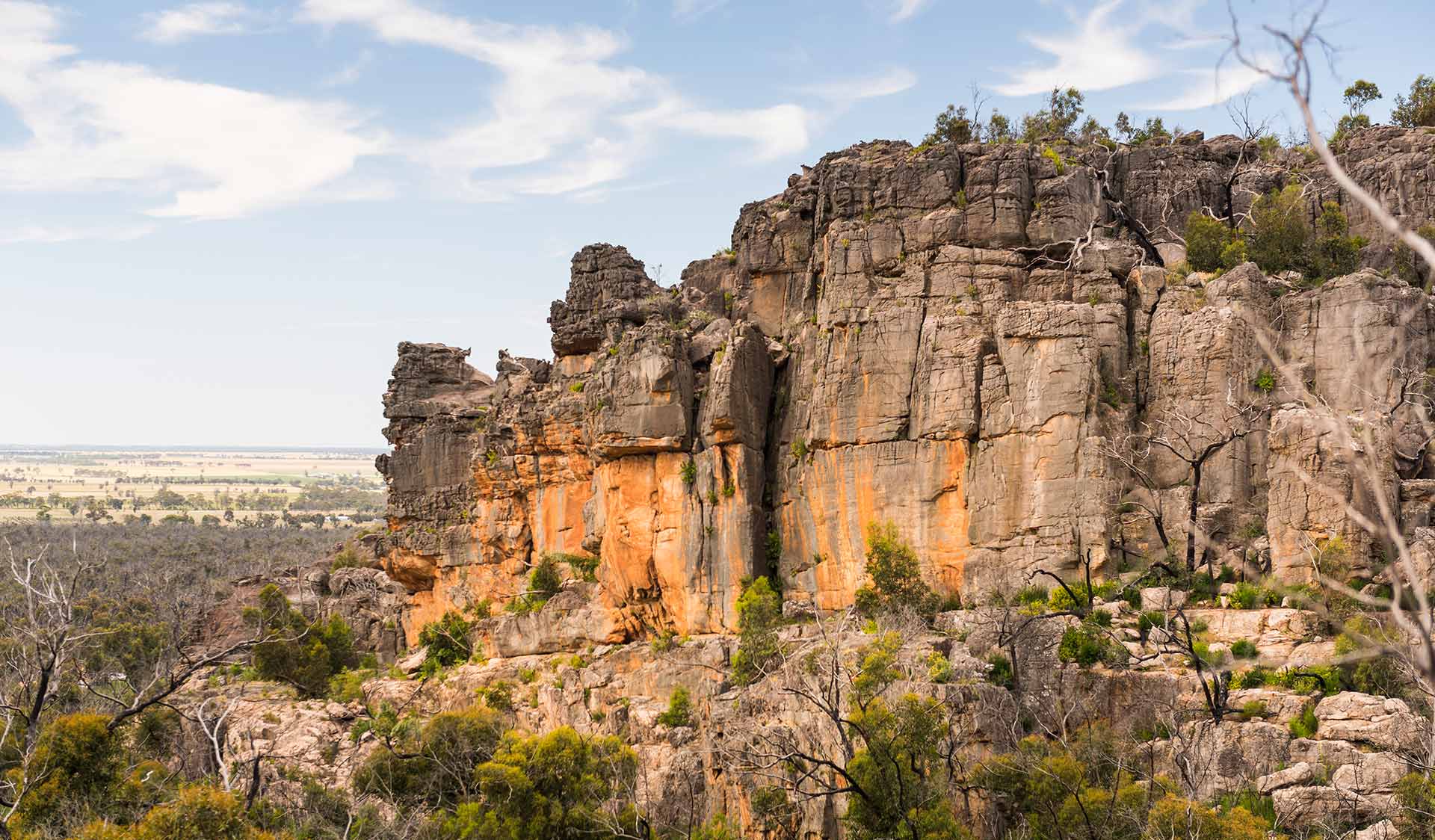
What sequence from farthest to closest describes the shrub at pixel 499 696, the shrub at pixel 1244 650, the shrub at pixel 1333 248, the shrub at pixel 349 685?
the shrub at pixel 349 685 < the shrub at pixel 499 696 < the shrub at pixel 1333 248 < the shrub at pixel 1244 650

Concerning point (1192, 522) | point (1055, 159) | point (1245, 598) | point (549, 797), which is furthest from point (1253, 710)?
point (1055, 159)

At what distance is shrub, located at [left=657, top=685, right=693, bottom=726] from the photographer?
46688mm

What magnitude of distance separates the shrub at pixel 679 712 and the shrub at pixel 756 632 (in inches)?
94.3

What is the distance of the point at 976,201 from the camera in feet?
154

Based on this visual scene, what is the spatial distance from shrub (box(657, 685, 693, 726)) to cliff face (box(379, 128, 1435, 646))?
3.99 meters

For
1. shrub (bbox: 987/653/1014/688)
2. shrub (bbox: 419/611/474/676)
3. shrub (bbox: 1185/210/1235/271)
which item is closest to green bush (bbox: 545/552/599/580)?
shrub (bbox: 419/611/474/676)

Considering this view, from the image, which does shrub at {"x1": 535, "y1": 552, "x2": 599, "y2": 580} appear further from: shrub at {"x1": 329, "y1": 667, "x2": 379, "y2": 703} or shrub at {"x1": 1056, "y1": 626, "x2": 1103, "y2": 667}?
shrub at {"x1": 1056, "y1": 626, "x2": 1103, "y2": 667}

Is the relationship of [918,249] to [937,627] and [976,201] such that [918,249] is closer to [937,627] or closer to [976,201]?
[976,201]

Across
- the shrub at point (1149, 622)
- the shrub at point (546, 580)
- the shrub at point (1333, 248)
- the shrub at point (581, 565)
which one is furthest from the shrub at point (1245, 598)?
the shrub at point (546, 580)

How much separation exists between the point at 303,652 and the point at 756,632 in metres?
31.0

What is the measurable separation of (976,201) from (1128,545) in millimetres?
14538

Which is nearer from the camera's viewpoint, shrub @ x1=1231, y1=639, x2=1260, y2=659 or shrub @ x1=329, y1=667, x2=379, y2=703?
shrub @ x1=1231, y1=639, x2=1260, y2=659

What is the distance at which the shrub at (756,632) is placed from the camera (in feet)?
148

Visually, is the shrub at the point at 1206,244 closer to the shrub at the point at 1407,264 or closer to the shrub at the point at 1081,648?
the shrub at the point at 1407,264
